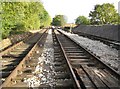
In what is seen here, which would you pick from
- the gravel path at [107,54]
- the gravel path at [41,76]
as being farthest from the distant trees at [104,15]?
the gravel path at [41,76]

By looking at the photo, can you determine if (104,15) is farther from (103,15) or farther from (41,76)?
(41,76)

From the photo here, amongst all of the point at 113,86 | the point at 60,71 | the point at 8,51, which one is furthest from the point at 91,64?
the point at 8,51

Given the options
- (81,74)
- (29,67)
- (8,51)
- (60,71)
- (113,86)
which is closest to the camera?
(113,86)

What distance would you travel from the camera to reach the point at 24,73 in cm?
737

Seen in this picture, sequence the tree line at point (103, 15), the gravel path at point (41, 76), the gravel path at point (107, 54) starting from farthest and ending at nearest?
the tree line at point (103, 15) → the gravel path at point (107, 54) → the gravel path at point (41, 76)

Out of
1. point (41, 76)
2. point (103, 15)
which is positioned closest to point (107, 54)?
point (41, 76)

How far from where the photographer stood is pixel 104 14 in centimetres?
8312

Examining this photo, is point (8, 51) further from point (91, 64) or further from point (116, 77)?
point (116, 77)

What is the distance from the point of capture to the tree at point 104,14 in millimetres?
79938

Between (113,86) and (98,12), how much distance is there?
81.0 m

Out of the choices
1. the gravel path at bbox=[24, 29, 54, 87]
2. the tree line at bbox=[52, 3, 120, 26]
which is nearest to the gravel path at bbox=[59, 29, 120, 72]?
the gravel path at bbox=[24, 29, 54, 87]

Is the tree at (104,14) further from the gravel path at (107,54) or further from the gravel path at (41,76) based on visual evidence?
the gravel path at (41,76)

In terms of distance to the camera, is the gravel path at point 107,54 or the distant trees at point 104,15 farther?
→ the distant trees at point 104,15

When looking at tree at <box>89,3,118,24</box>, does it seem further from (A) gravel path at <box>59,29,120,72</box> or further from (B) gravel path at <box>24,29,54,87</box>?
(B) gravel path at <box>24,29,54,87</box>
